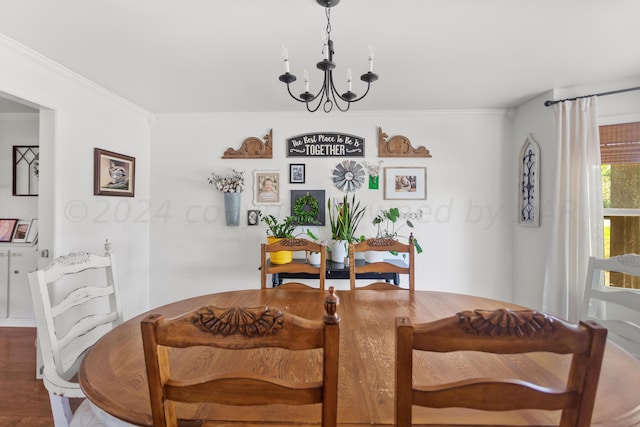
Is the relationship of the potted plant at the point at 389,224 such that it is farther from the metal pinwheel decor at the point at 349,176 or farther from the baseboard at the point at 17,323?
the baseboard at the point at 17,323

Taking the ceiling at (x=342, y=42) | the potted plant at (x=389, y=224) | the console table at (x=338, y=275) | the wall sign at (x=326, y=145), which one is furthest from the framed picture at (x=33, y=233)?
the potted plant at (x=389, y=224)

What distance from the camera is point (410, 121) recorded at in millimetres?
3029

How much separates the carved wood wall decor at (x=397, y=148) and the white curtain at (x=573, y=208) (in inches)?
44.3

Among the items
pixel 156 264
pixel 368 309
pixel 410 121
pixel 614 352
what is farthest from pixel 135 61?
pixel 614 352

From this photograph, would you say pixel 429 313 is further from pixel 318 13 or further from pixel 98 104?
pixel 98 104

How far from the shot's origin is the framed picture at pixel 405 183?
302cm

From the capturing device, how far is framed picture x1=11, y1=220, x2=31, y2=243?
10.0ft

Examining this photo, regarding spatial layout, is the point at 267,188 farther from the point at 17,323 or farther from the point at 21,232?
the point at 17,323

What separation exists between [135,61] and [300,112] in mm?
1516

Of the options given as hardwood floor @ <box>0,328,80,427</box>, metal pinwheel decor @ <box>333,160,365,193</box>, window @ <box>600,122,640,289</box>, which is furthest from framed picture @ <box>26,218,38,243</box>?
window @ <box>600,122,640,289</box>

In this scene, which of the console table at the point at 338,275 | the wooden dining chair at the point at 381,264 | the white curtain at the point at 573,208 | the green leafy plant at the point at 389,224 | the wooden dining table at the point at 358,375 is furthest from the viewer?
the green leafy plant at the point at 389,224

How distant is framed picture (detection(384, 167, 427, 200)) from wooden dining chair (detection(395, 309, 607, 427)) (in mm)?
2528

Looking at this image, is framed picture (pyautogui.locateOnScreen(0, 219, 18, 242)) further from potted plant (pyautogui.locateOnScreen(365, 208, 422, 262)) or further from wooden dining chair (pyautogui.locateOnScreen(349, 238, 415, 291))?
potted plant (pyautogui.locateOnScreen(365, 208, 422, 262))

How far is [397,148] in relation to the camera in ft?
9.93
